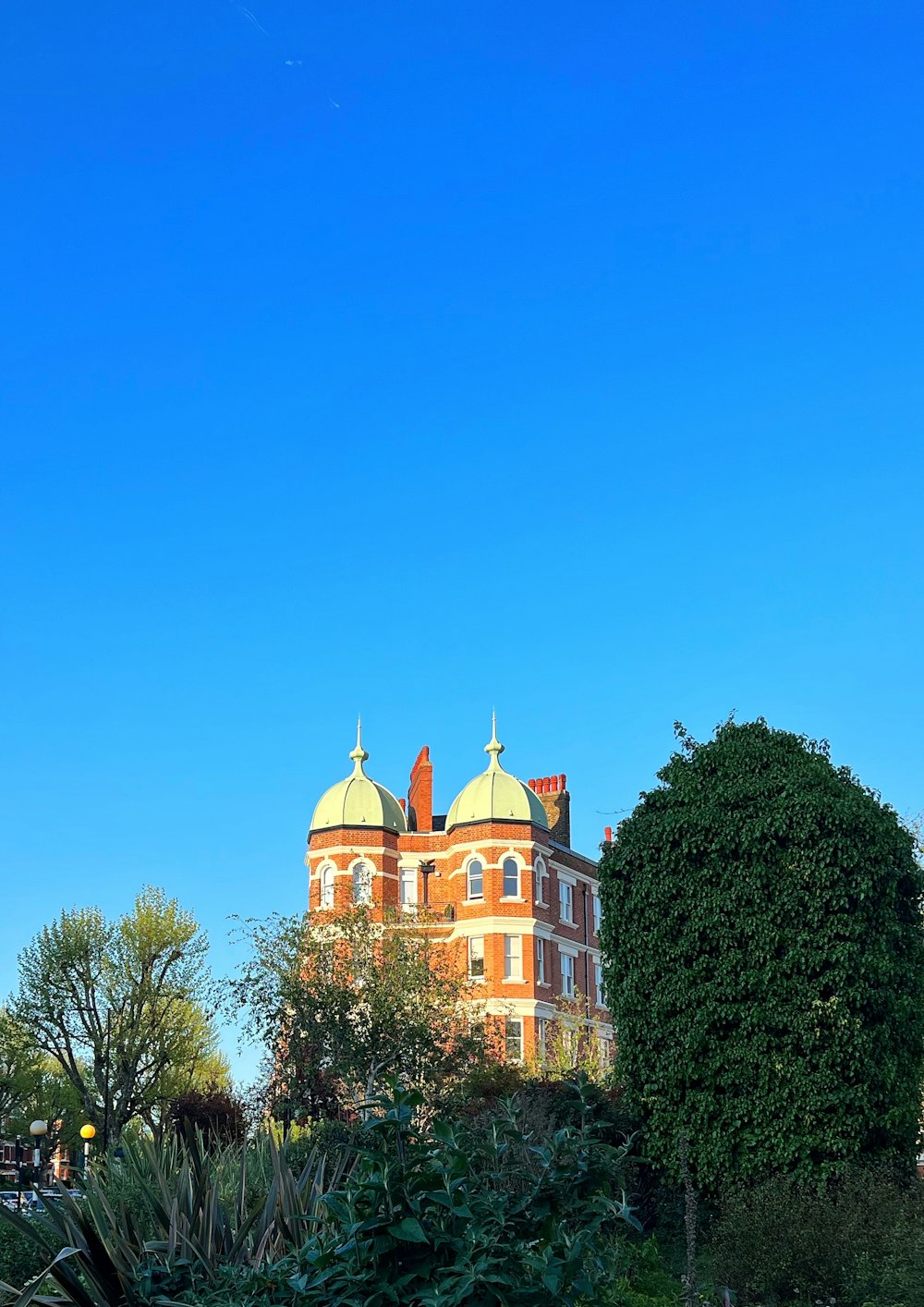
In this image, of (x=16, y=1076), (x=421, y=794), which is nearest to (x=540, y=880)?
(x=421, y=794)

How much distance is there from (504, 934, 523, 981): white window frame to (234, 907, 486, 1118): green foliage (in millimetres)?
17957

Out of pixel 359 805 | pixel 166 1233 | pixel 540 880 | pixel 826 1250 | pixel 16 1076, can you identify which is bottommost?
pixel 826 1250

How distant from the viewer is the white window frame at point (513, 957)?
50375 millimetres

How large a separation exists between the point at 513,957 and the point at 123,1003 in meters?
14.7

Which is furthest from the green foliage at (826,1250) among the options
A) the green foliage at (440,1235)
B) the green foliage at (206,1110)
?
the green foliage at (206,1110)

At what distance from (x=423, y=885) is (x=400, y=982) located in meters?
23.3

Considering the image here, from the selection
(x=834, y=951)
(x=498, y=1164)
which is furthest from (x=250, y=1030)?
(x=498, y=1164)

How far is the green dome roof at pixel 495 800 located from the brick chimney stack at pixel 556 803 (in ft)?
10.1

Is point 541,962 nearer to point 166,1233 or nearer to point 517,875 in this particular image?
point 517,875

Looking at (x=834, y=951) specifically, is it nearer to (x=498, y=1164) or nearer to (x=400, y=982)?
(x=400, y=982)

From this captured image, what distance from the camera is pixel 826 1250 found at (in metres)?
14.1

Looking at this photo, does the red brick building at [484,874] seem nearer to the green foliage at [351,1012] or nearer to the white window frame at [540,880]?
the white window frame at [540,880]

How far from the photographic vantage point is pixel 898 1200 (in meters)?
15.9

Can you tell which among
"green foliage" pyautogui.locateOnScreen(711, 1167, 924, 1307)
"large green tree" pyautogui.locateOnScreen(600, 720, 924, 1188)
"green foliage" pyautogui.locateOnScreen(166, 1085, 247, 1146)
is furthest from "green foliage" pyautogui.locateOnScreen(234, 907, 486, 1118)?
"green foliage" pyautogui.locateOnScreen(711, 1167, 924, 1307)
